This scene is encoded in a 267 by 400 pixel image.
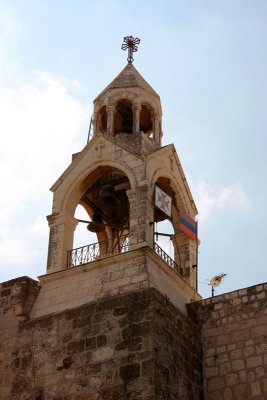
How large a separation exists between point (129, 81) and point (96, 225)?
10.8 ft

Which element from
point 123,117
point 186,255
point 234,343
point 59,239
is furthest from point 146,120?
point 234,343

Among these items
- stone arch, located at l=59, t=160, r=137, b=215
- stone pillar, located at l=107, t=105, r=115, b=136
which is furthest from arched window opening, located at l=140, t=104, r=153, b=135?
stone arch, located at l=59, t=160, r=137, b=215

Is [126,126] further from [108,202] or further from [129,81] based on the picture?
[108,202]

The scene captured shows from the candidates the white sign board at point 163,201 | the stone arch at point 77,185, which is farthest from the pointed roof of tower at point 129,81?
the white sign board at point 163,201

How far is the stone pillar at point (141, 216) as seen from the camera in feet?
45.2

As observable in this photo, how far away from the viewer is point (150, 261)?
44.2 ft

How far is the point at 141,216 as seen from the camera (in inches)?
555

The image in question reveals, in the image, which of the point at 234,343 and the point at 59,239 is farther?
the point at 59,239

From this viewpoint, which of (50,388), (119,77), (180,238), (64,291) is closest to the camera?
(50,388)

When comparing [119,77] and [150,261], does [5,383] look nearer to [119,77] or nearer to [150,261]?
[150,261]

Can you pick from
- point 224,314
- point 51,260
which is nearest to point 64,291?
point 51,260

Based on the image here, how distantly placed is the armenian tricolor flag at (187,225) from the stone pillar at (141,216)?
115 cm

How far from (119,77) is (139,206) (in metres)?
4.08

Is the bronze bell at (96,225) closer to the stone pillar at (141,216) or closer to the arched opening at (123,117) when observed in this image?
the stone pillar at (141,216)
